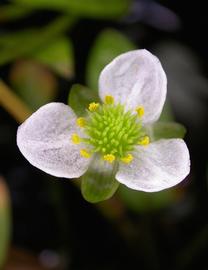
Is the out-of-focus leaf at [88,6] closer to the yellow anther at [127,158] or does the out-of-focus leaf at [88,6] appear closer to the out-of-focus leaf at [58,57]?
the out-of-focus leaf at [58,57]

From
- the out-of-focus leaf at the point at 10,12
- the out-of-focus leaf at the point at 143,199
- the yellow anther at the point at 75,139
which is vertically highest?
the out-of-focus leaf at the point at 10,12

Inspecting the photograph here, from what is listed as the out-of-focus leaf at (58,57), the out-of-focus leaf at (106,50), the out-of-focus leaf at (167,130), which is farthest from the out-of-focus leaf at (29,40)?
the out-of-focus leaf at (167,130)

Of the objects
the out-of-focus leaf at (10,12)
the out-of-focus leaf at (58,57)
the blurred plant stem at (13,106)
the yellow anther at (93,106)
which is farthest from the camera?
the out-of-focus leaf at (10,12)

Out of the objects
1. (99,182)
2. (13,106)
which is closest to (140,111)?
(99,182)

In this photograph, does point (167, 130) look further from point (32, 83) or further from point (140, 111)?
point (32, 83)

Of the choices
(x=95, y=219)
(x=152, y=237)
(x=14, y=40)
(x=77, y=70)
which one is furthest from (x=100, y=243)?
(x=14, y=40)

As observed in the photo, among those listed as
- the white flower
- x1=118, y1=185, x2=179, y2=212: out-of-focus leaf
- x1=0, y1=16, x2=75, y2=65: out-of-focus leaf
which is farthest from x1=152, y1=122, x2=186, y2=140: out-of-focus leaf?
x1=0, y1=16, x2=75, y2=65: out-of-focus leaf

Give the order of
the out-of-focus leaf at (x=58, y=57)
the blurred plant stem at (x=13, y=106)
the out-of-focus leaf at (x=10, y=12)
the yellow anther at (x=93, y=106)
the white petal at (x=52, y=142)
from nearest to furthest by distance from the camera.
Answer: the white petal at (x=52, y=142), the yellow anther at (x=93, y=106), the blurred plant stem at (x=13, y=106), the out-of-focus leaf at (x=58, y=57), the out-of-focus leaf at (x=10, y=12)
